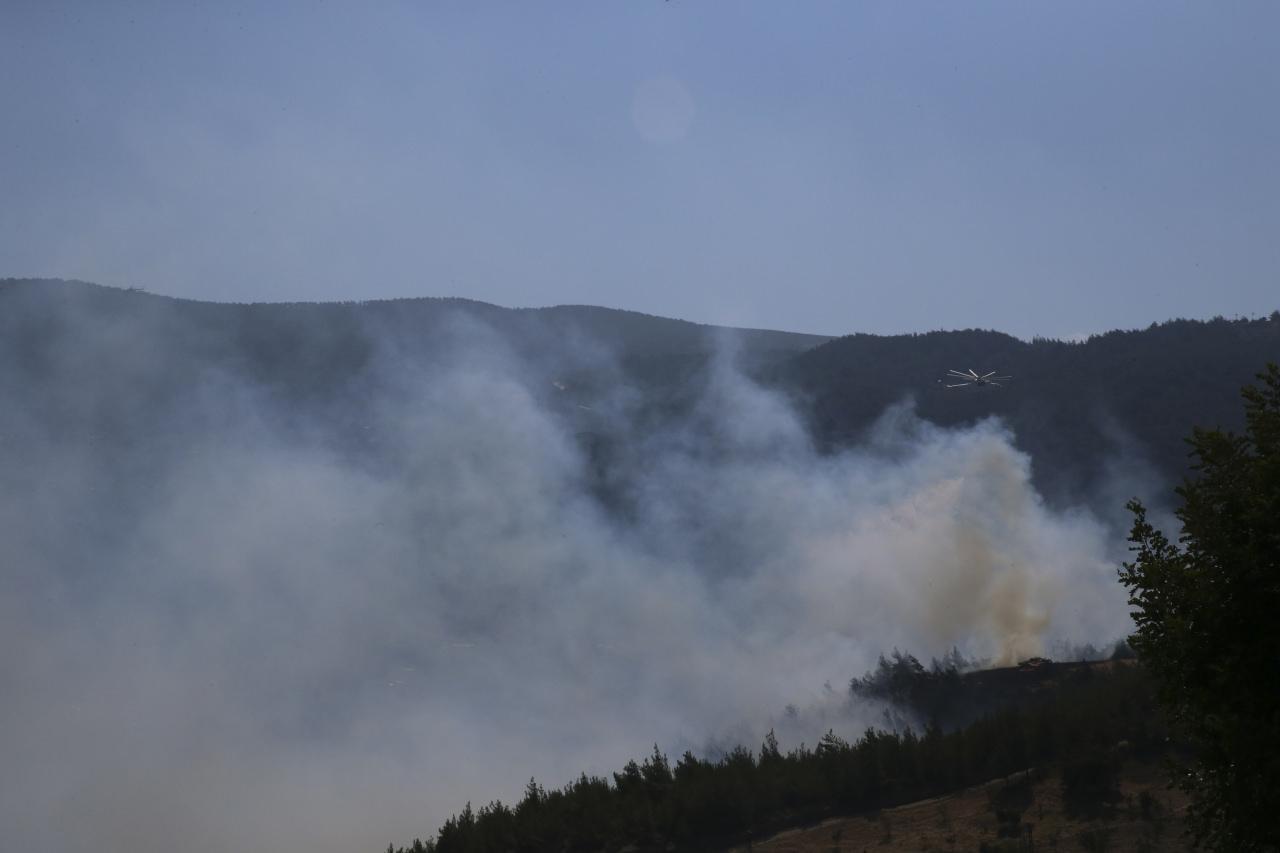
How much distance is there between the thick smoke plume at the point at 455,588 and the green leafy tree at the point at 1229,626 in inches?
1405

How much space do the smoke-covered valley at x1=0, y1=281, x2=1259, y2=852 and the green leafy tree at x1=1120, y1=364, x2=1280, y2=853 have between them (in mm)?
→ 33045

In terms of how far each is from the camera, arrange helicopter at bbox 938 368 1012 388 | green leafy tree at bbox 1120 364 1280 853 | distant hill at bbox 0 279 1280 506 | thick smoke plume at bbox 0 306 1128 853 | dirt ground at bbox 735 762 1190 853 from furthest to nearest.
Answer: helicopter at bbox 938 368 1012 388, distant hill at bbox 0 279 1280 506, thick smoke plume at bbox 0 306 1128 853, dirt ground at bbox 735 762 1190 853, green leafy tree at bbox 1120 364 1280 853

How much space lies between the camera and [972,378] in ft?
307

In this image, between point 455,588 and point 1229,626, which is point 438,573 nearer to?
point 455,588

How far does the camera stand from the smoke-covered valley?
54188 mm

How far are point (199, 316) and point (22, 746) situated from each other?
55971mm

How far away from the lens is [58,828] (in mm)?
51094

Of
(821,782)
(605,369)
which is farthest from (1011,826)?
(605,369)

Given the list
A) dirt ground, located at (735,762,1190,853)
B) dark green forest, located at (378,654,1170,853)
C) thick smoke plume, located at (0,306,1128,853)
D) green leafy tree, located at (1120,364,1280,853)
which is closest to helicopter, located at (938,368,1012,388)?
thick smoke plume, located at (0,306,1128,853)

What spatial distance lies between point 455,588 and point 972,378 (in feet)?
152

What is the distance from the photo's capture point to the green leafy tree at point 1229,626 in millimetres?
12352

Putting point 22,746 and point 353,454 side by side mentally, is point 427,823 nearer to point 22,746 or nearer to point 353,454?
point 22,746

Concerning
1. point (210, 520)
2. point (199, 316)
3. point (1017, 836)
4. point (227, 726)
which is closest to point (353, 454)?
point (210, 520)

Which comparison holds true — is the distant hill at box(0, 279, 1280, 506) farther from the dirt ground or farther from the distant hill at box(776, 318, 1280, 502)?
the dirt ground
